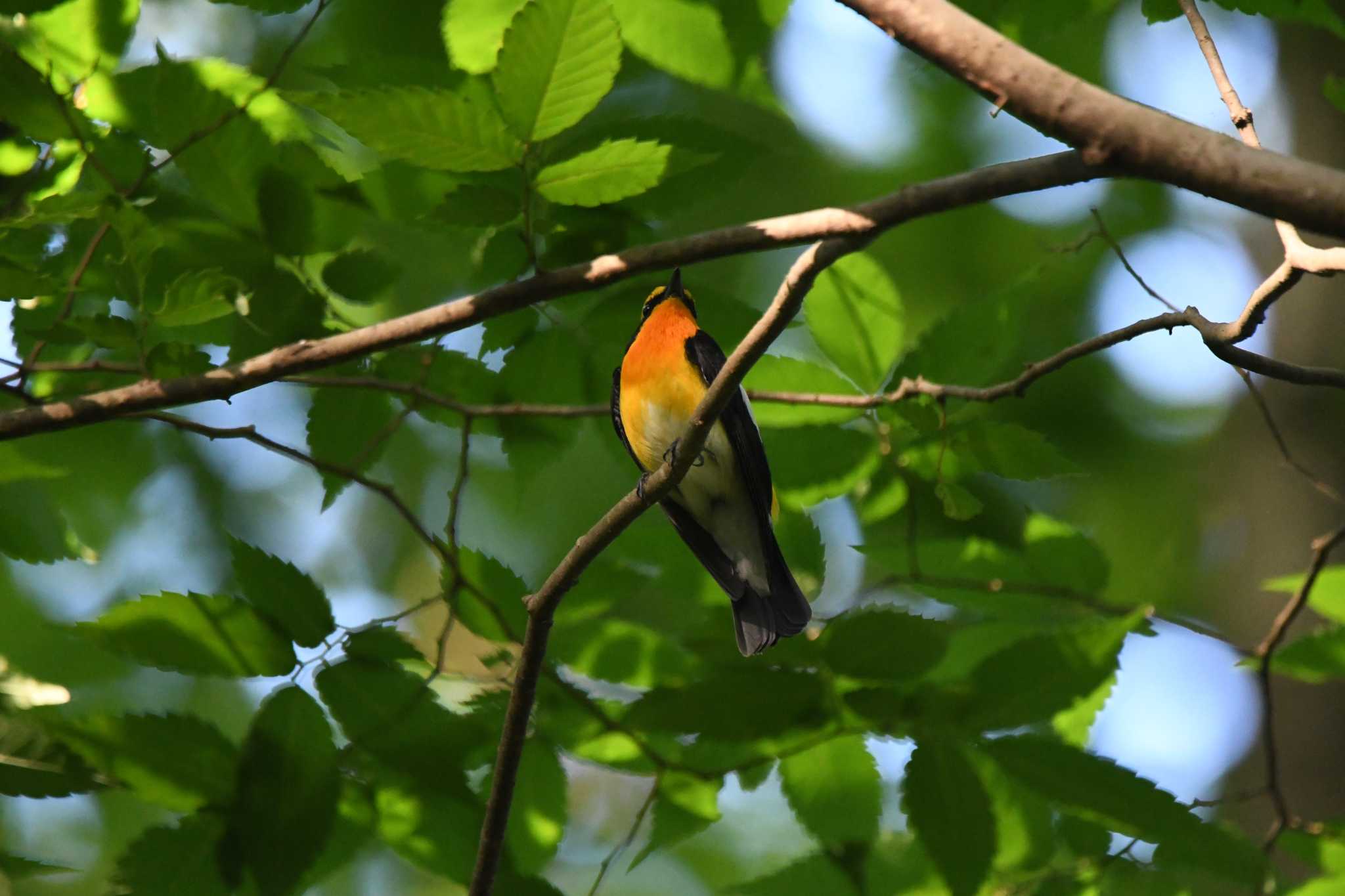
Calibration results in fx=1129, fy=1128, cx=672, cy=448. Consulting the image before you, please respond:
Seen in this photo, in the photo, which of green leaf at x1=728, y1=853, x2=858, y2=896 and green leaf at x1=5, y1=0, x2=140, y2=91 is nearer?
green leaf at x1=5, y1=0, x2=140, y2=91

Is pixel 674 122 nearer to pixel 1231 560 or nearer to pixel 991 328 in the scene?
pixel 991 328

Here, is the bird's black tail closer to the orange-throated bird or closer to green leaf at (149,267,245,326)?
the orange-throated bird

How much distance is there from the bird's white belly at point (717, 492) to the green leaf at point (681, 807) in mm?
869

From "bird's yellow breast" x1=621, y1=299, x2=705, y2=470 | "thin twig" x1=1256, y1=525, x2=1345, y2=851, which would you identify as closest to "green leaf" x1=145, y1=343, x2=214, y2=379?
"bird's yellow breast" x1=621, y1=299, x2=705, y2=470

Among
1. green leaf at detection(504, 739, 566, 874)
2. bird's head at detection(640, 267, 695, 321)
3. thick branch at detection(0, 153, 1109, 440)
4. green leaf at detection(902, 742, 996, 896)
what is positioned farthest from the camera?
bird's head at detection(640, 267, 695, 321)

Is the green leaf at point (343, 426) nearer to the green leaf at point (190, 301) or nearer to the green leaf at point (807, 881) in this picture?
the green leaf at point (190, 301)

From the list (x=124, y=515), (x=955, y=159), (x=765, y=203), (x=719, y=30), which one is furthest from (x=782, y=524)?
(x=955, y=159)

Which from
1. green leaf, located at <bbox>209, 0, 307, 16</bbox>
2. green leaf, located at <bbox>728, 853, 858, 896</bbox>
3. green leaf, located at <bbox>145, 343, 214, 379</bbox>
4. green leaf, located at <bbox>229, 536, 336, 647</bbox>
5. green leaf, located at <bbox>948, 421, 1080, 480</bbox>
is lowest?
green leaf, located at <bbox>728, 853, 858, 896</bbox>

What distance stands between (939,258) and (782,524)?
15.5ft

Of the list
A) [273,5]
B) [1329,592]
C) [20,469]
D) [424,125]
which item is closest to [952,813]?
[1329,592]

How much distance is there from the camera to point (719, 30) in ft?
9.87

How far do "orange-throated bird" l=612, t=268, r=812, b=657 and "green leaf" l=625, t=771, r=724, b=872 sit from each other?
1.62 feet

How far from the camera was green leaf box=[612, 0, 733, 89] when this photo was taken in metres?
3.00

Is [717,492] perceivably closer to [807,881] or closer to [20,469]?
[807,881]
